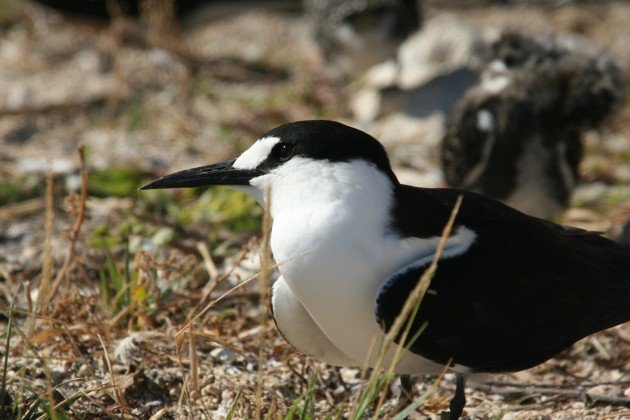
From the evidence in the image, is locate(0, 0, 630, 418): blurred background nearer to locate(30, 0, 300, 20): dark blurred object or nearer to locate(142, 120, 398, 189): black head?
locate(30, 0, 300, 20): dark blurred object

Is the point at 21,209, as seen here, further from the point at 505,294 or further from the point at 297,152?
the point at 505,294

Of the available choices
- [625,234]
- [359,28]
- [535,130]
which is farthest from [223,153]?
[625,234]

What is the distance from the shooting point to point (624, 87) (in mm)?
4480

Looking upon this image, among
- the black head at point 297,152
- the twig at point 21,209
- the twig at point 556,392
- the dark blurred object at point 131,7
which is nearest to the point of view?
the black head at point 297,152

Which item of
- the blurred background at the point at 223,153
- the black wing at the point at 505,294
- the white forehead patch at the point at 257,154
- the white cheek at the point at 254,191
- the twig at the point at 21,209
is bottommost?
the twig at the point at 21,209

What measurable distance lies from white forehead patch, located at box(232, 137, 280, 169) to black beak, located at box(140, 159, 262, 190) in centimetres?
2

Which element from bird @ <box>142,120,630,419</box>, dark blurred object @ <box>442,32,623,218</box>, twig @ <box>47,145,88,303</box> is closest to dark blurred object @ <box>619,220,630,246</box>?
dark blurred object @ <box>442,32,623,218</box>

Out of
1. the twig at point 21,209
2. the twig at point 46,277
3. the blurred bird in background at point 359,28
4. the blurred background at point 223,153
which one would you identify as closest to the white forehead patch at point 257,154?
the blurred background at point 223,153

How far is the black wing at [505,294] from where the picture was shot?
96.3 inches

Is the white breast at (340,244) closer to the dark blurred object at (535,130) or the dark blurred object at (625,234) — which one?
the dark blurred object at (625,234)

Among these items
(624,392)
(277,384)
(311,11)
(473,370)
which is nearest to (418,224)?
(473,370)

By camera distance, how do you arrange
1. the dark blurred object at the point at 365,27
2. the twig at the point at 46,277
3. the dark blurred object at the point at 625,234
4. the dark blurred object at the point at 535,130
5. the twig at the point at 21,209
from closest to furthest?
the twig at the point at 46,277, the dark blurred object at the point at 625,234, the twig at the point at 21,209, the dark blurred object at the point at 535,130, the dark blurred object at the point at 365,27

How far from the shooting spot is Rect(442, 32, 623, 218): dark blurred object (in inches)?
169

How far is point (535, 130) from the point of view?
14.1 feet
